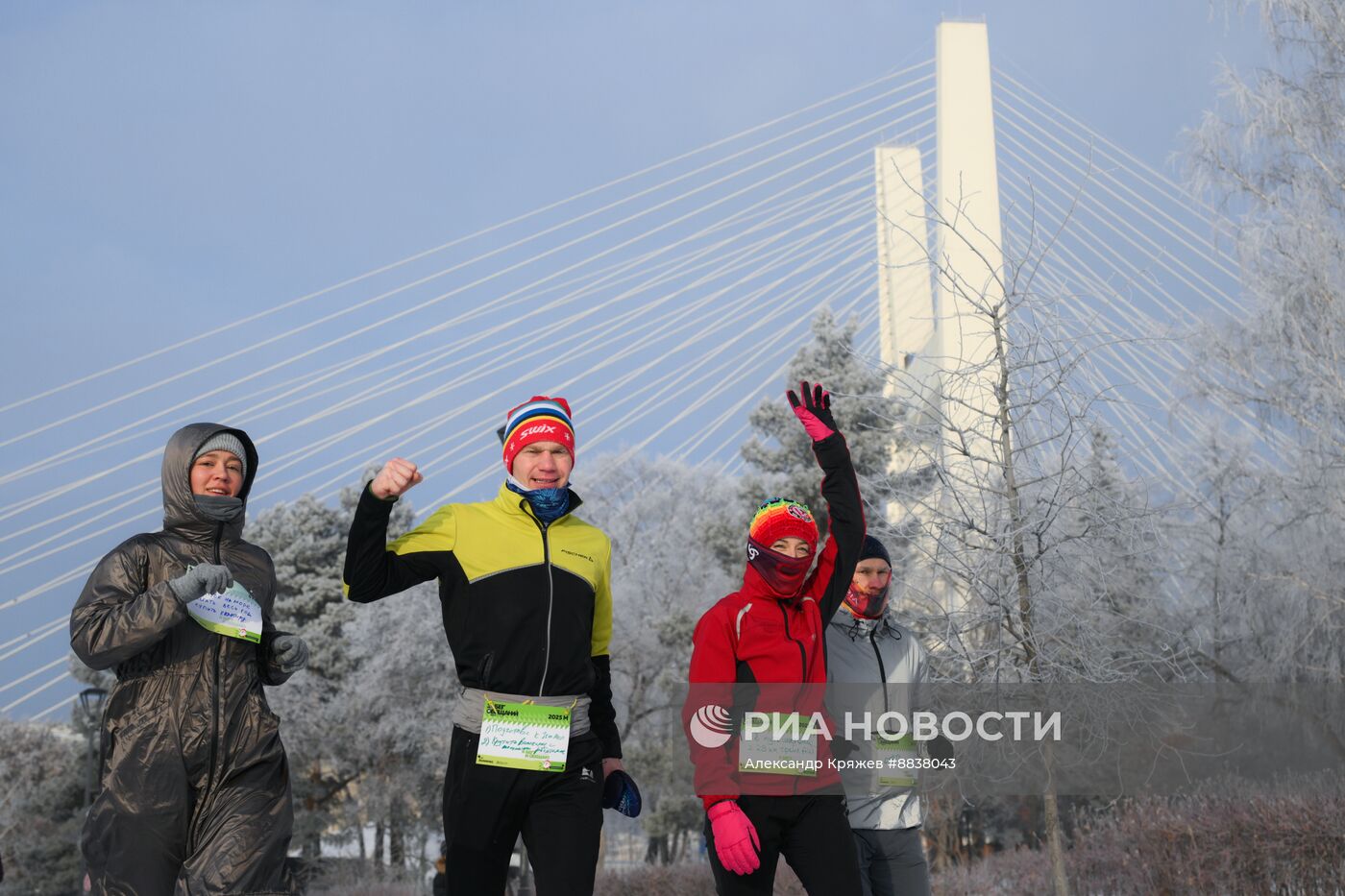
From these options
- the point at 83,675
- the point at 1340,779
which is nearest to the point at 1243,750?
the point at 1340,779

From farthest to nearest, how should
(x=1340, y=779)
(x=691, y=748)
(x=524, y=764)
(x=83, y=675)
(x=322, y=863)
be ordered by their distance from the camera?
(x=83, y=675), (x=322, y=863), (x=1340, y=779), (x=691, y=748), (x=524, y=764)

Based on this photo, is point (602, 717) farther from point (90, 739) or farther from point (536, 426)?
point (90, 739)

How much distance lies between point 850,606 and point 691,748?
131 centimetres

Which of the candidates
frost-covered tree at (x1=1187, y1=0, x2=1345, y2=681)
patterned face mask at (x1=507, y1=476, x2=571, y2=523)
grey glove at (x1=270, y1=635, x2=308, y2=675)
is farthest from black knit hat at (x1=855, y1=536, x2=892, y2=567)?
frost-covered tree at (x1=1187, y1=0, x2=1345, y2=681)

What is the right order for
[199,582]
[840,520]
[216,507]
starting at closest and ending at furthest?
[199,582] → [216,507] → [840,520]

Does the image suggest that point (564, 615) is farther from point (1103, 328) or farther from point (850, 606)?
point (1103, 328)

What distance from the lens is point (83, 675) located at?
30.3 m

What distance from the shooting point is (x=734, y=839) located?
151 inches

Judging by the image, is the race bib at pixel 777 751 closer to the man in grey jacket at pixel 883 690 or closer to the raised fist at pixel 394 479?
the man in grey jacket at pixel 883 690

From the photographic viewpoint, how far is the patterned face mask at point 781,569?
409 centimetres

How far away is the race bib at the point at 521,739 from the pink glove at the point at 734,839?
20.8 inches

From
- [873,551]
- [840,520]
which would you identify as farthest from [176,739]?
[873,551]

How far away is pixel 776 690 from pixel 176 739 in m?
1.76

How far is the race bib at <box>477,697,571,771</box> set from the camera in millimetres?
3676
